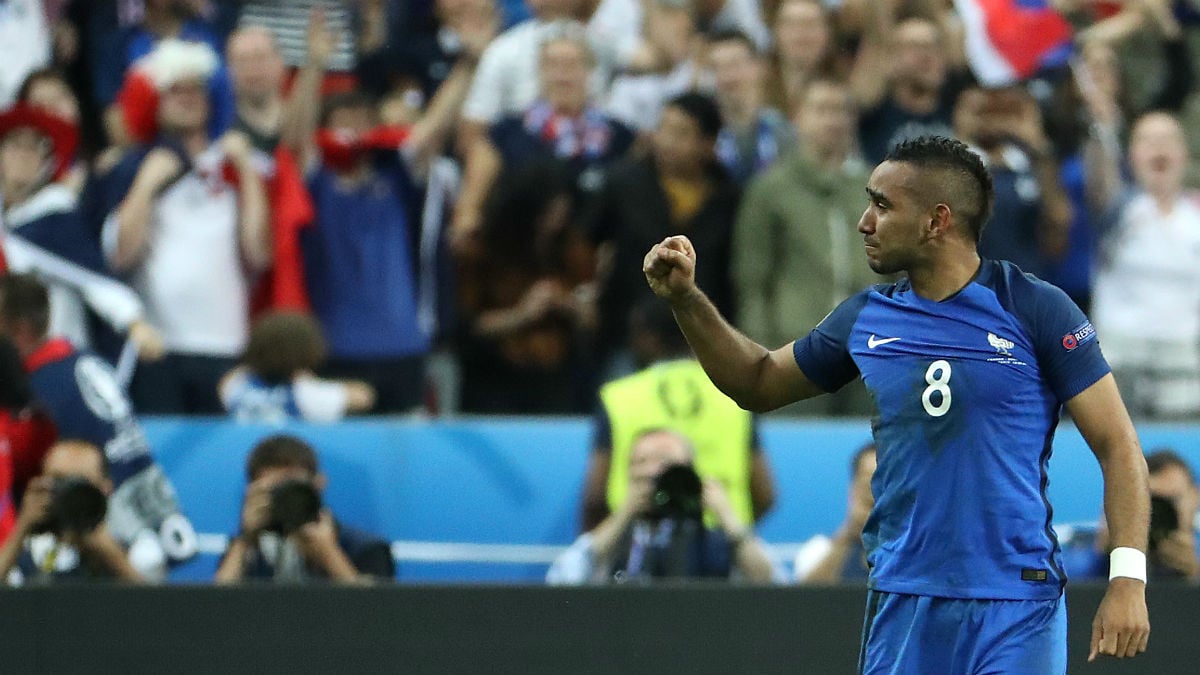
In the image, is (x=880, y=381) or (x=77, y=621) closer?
(x=880, y=381)

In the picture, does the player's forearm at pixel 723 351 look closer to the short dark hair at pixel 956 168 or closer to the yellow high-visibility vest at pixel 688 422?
the short dark hair at pixel 956 168

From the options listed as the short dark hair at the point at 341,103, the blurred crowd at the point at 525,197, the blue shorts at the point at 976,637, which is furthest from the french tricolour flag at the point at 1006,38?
the blue shorts at the point at 976,637

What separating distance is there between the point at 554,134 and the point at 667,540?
285 centimetres

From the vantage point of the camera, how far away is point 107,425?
7.41 metres

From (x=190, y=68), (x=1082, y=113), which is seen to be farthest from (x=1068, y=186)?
(x=190, y=68)

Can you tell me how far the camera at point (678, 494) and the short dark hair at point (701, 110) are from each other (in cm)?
244

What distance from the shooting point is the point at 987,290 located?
4.45m

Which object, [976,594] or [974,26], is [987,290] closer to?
[976,594]

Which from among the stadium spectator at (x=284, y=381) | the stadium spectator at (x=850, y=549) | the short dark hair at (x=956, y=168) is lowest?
the stadium spectator at (x=850, y=549)

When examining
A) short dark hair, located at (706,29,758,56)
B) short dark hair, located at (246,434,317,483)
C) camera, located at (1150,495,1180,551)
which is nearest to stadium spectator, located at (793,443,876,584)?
camera, located at (1150,495,1180,551)

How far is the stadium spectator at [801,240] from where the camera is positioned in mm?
8539

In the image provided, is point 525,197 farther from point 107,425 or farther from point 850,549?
point 850,549

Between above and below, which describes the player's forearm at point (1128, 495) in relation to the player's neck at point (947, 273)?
below

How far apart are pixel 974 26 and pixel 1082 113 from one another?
0.70 metres
